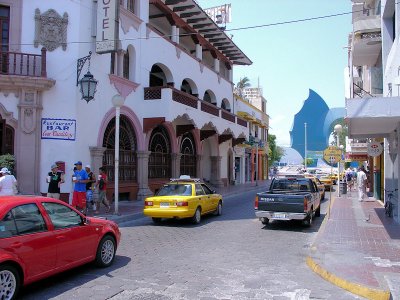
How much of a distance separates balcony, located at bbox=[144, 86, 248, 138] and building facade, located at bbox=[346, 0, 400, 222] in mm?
8861

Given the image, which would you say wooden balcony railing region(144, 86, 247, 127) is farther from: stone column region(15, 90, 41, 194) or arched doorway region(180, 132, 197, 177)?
stone column region(15, 90, 41, 194)

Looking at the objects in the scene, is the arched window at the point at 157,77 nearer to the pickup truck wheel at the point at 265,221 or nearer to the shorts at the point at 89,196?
the shorts at the point at 89,196

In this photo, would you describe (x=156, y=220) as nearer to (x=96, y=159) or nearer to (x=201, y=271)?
(x=96, y=159)

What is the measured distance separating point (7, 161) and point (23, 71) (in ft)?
11.7

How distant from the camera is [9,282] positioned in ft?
17.4

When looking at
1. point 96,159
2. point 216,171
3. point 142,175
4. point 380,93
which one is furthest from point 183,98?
point 216,171

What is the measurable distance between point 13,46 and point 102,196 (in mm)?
6873

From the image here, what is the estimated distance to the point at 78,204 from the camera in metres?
13.4

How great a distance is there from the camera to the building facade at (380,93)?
9.66m

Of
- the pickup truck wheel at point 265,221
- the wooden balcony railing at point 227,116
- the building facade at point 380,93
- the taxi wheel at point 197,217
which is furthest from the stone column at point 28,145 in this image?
the wooden balcony railing at point 227,116

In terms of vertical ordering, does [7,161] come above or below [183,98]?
below

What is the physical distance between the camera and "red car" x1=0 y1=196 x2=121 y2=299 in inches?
211

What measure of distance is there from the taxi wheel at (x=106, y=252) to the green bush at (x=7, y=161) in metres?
8.34

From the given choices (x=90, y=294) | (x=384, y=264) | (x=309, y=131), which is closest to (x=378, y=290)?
(x=384, y=264)
